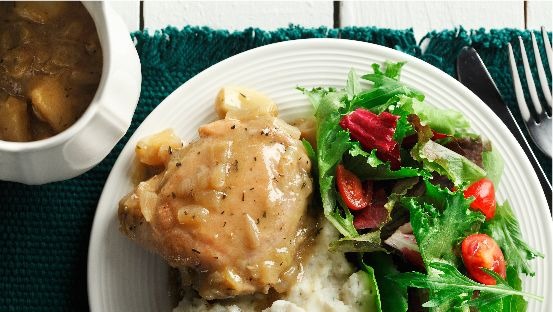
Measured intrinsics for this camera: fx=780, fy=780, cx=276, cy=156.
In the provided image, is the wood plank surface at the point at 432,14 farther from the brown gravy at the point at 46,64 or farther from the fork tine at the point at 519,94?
the brown gravy at the point at 46,64

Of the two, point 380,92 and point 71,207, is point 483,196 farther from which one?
point 71,207

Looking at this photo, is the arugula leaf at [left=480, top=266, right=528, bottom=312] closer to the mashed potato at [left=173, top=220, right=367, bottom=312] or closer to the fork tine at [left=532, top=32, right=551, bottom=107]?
the mashed potato at [left=173, top=220, right=367, bottom=312]

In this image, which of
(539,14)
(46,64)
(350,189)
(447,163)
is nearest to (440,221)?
(447,163)

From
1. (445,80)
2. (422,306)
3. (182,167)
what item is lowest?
(422,306)

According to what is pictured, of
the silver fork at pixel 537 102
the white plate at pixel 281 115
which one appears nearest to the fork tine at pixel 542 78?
the silver fork at pixel 537 102

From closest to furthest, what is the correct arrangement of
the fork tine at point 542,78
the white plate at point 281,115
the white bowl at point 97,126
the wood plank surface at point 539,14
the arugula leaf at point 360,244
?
the white bowl at point 97,126 → the arugula leaf at point 360,244 → the white plate at point 281,115 → the fork tine at point 542,78 → the wood plank surface at point 539,14

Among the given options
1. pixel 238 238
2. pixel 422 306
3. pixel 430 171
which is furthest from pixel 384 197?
pixel 238 238

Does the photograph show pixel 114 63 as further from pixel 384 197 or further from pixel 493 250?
pixel 493 250

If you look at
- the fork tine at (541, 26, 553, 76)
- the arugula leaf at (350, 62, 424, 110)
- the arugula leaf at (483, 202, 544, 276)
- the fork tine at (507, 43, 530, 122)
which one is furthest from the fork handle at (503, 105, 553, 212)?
the arugula leaf at (350, 62, 424, 110)
